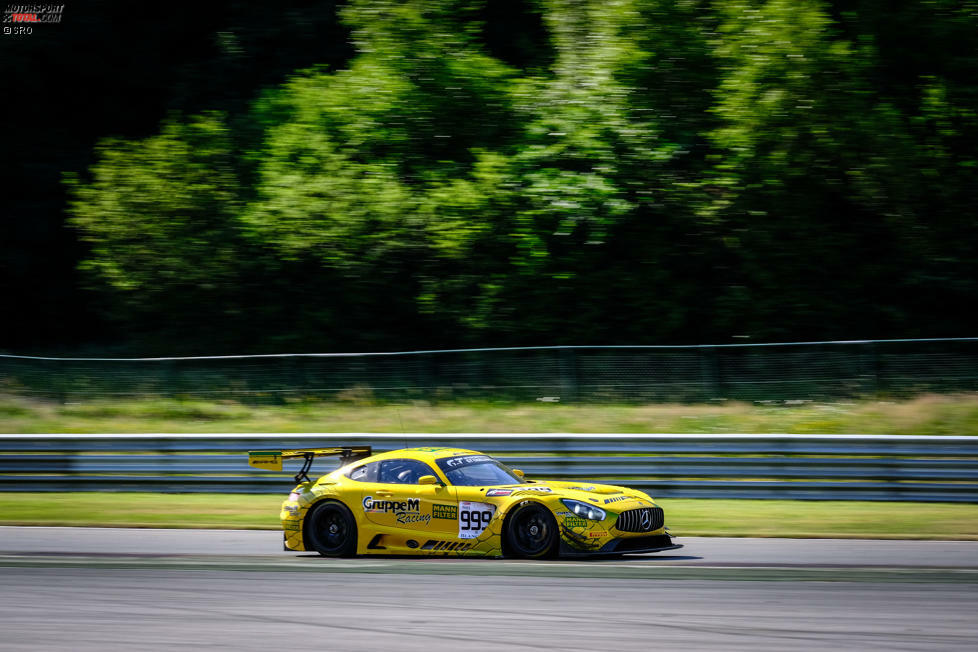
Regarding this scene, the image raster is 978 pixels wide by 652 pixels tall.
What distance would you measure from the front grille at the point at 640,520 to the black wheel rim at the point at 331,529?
2834 mm

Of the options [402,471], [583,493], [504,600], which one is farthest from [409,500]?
[504,600]

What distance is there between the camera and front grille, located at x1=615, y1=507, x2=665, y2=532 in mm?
11547

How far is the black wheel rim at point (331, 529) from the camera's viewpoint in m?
12.5

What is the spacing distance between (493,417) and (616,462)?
357cm

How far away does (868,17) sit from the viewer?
78.3 feet

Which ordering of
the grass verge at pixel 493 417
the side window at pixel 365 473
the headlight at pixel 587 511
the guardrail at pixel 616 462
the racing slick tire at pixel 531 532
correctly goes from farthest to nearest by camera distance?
the grass verge at pixel 493 417 → the guardrail at pixel 616 462 → the side window at pixel 365 473 → the racing slick tire at pixel 531 532 → the headlight at pixel 587 511

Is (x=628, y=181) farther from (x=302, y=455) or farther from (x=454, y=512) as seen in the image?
(x=454, y=512)

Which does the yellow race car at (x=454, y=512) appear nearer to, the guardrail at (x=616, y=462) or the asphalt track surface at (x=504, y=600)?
the asphalt track surface at (x=504, y=600)

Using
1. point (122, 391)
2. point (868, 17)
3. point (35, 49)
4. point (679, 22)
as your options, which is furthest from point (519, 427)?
point (35, 49)

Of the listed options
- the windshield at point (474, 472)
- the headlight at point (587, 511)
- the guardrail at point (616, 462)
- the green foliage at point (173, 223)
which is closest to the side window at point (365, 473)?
the windshield at point (474, 472)

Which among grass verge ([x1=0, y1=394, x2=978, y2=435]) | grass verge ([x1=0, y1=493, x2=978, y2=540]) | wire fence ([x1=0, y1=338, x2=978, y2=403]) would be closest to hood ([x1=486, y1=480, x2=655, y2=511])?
grass verge ([x1=0, y1=493, x2=978, y2=540])

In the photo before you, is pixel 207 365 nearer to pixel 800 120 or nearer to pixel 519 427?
pixel 519 427

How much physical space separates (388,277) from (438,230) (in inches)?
83.8

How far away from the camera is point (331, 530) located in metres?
12.6
